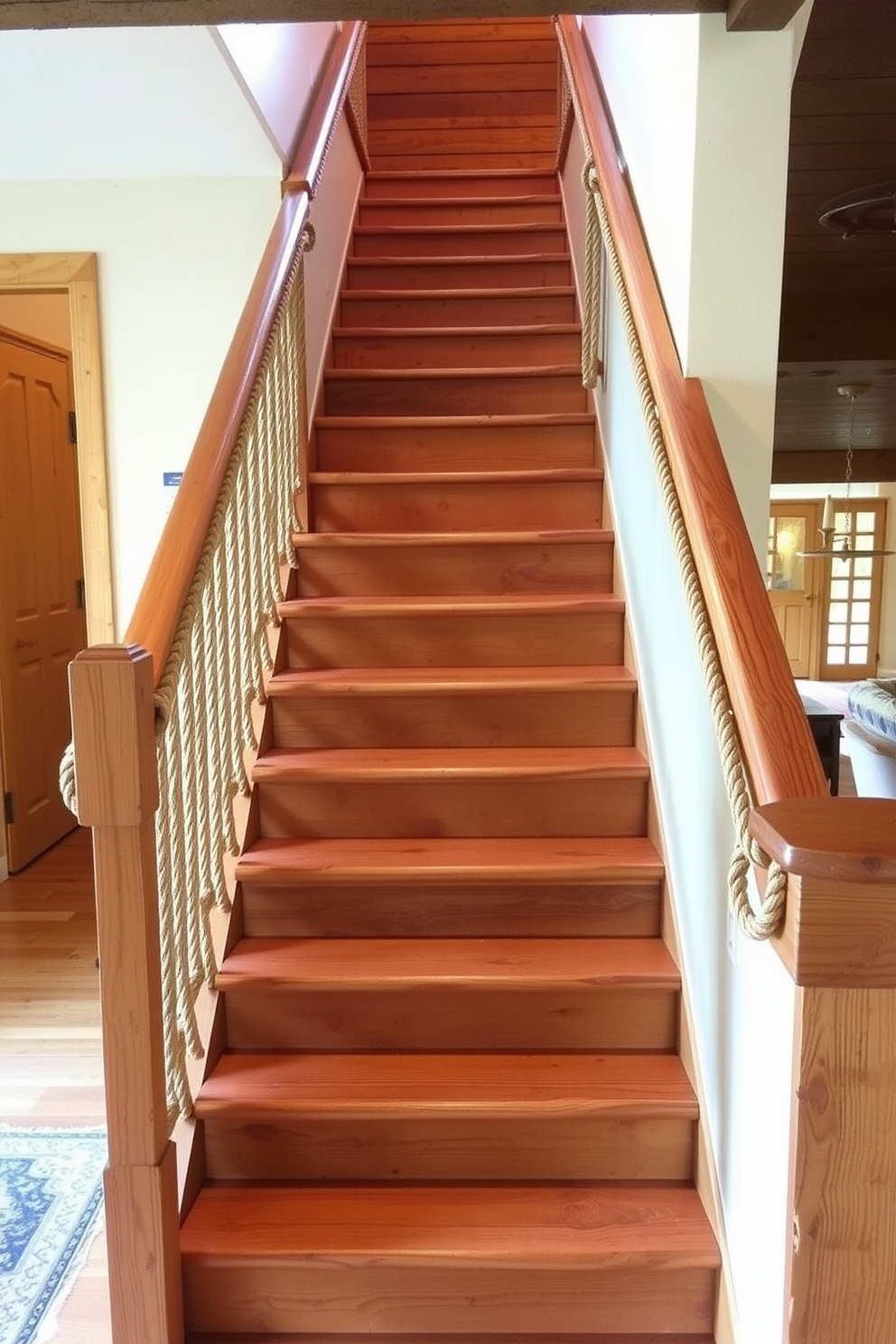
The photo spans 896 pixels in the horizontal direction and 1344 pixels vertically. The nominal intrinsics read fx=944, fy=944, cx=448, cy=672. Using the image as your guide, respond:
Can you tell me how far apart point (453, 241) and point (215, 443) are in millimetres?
2487

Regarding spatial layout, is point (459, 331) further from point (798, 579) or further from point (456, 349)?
point (798, 579)

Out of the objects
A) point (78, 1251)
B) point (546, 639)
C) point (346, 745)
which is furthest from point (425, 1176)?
point (546, 639)

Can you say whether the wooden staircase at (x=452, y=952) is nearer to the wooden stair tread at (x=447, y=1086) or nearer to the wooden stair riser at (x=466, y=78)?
the wooden stair tread at (x=447, y=1086)

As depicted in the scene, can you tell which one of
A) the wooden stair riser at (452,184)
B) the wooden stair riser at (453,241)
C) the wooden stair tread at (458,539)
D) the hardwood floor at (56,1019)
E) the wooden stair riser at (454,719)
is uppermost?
the wooden stair riser at (452,184)

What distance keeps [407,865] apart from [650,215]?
1439mm

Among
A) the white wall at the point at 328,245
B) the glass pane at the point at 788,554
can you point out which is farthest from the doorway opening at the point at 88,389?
the glass pane at the point at 788,554

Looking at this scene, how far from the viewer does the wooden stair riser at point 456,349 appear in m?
3.19

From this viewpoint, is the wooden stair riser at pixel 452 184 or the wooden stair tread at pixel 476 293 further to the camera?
the wooden stair riser at pixel 452 184

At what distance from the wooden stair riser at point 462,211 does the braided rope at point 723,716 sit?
2.20 metres

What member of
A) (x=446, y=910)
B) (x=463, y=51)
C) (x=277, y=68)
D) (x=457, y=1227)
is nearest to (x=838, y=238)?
(x=277, y=68)

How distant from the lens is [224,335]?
283cm

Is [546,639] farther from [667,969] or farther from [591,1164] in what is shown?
[591,1164]

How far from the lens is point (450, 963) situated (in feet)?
5.84

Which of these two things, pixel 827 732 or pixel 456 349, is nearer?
pixel 456 349
